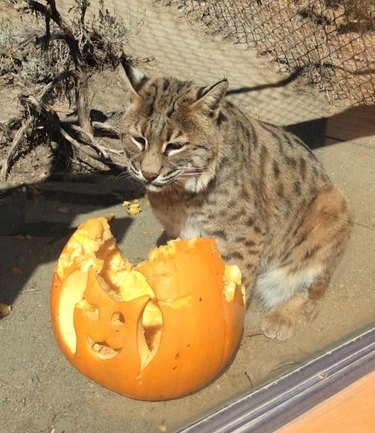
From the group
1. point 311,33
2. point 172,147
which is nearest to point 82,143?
point 172,147

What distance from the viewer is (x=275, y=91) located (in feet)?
17.0

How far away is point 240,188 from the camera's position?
288 centimetres

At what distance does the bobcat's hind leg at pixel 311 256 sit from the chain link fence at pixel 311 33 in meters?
2.13

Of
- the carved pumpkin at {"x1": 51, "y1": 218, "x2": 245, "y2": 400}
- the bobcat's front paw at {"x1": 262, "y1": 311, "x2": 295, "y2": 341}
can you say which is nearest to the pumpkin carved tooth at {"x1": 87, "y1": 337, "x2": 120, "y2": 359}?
the carved pumpkin at {"x1": 51, "y1": 218, "x2": 245, "y2": 400}

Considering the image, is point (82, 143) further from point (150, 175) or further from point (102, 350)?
point (102, 350)

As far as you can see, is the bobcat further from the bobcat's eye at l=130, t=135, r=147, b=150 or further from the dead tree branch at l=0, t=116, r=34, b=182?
the dead tree branch at l=0, t=116, r=34, b=182

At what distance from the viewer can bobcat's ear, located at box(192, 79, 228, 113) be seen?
8.58ft

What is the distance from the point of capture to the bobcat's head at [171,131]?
2.65 meters

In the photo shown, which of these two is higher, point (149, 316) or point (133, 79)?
point (133, 79)

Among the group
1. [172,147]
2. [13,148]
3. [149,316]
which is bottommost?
[13,148]

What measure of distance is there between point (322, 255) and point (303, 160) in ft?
1.61

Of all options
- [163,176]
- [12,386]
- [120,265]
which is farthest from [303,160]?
[12,386]

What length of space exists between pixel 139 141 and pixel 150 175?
6.8 inches

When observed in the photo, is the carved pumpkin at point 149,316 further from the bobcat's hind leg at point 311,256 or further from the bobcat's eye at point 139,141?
the bobcat's hind leg at point 311,256
